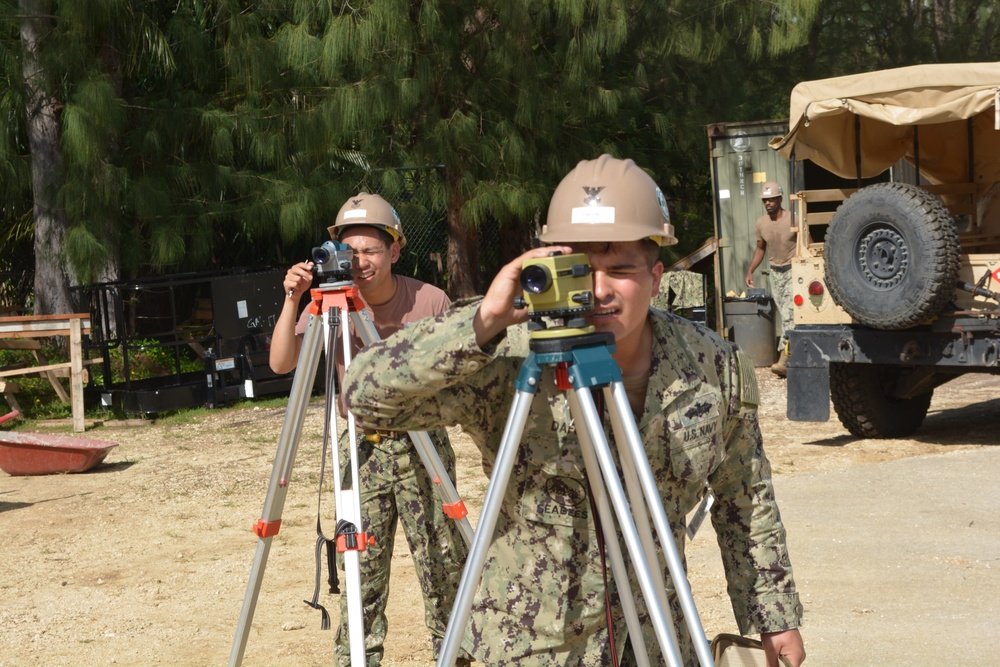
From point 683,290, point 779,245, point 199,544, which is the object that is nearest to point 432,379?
point 199,544

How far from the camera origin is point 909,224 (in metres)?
7.38

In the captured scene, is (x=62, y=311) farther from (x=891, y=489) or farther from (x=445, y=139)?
(x=891, y=489)

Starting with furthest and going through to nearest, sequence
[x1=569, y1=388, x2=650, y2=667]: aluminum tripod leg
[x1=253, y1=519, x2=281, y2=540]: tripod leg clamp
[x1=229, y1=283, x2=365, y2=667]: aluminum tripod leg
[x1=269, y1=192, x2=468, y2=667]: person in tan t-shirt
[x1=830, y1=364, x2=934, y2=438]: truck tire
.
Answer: [x1=830, y1=364, x2=934, y2=438]: truck tire → [x1=269, y1=192, x2=468, y2=667]: person in tan t-shirt → [x1=253, y1=519, x2=281, y2=540]: tripod leg clamp → [x1=229, y1=283, x2=365, y2=667]: aluminum tripod leg → [x1=569, y1=388, x2=650, y2=667]: aluminum tripod leg

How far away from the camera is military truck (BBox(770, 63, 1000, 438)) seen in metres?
7.49

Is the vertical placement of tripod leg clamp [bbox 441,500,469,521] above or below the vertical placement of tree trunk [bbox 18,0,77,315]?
below

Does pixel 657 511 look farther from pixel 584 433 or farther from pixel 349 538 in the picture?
pixel 349 538

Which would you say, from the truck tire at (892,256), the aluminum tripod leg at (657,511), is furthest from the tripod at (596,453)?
the truck tire at (892,256)

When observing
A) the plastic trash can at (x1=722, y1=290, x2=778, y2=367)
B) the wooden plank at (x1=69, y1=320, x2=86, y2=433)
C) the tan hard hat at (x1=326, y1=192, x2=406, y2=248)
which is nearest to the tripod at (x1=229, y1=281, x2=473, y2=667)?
the tan hard hat at (x1=326, y1=192, x2=406, y2=248)

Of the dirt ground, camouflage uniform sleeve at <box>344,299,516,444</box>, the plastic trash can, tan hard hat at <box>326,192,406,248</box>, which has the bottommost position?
the dirt ground

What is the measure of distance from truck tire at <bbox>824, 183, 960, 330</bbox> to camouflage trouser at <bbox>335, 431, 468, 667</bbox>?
4139 mm

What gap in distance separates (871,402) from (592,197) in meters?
6.89

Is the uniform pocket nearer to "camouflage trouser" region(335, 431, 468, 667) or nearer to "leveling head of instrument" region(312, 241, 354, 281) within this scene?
"leveling head of instrument" region(312, 241, 354, 281)

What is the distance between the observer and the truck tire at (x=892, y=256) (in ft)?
24.0

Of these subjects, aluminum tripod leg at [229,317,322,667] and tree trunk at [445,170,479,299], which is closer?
aluminum tripod leg at [229,317,322,667]
